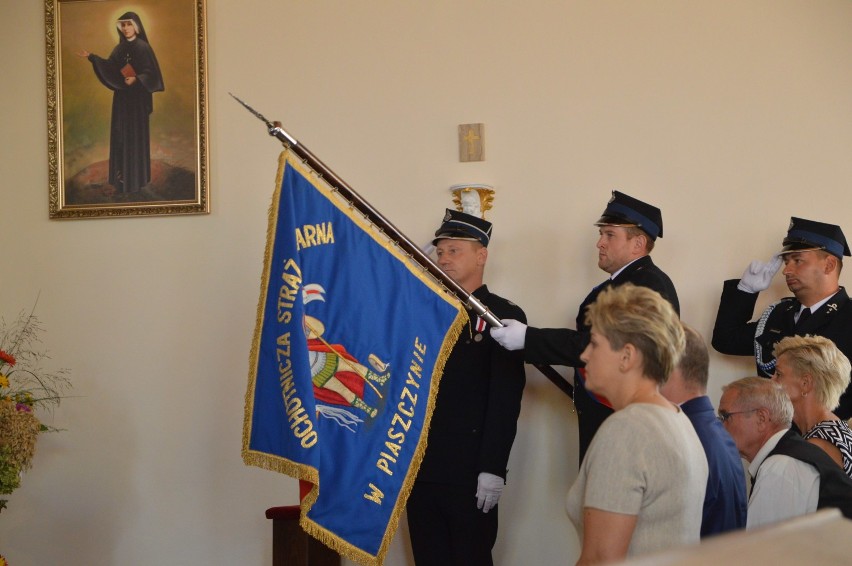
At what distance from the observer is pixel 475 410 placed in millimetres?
3238

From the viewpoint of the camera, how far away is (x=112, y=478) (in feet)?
13.0

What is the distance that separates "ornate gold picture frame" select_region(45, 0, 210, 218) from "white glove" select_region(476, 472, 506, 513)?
5.53 ft

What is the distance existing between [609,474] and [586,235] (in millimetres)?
2190

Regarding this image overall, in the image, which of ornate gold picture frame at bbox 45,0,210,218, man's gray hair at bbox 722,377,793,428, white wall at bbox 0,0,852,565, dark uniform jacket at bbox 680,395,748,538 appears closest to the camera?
dark uniform jacket at bbox 680,395,748,538

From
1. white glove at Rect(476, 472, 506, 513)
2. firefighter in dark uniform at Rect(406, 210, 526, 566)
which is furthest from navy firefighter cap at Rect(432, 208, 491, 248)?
white glove at Rect(476, 472, 506, 513)

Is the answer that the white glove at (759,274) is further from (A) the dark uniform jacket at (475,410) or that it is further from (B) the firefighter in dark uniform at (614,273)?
(A) the dark uniform jacket at (475,410)

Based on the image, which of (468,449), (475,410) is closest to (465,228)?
(475,410)

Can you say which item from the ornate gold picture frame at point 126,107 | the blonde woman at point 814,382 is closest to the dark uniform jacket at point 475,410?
the blonde woman at point 814,382

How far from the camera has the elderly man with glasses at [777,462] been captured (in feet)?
6.48

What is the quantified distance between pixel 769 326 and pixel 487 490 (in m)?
1.16

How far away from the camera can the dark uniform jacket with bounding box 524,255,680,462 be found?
2947mm

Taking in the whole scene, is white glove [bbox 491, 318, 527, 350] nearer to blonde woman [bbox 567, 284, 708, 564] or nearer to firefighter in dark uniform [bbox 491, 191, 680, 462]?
firefighter in dark uniform [bbox 491, 191, 680, 462]

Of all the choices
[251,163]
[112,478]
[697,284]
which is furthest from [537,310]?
[112,478]

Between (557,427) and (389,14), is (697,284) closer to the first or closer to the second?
(557,427)
